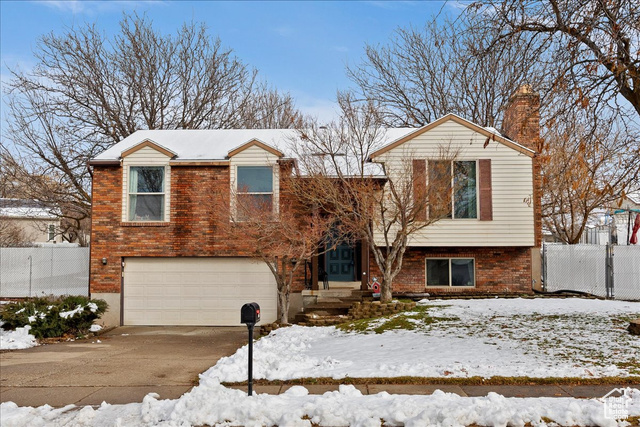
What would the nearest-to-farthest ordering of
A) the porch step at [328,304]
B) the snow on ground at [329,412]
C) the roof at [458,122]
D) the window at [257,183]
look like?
the snow on ground at [329,412] → the porch step at [328,304] → the roof at [458,122] → the window at [257,183]

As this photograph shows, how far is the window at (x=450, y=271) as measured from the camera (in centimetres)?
1748

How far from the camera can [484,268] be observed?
17.4 metres

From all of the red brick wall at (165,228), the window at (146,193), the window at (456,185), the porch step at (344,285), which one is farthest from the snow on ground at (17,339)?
the window at (456,185)

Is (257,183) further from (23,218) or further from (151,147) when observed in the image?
(23,218)

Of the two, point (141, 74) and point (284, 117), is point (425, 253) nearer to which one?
point (141, 74)

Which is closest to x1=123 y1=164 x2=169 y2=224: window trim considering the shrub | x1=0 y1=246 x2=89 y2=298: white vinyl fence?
the shrub

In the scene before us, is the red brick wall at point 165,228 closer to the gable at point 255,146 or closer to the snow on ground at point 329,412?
the gable at point 255,146

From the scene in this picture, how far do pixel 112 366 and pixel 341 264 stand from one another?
9.16 meters

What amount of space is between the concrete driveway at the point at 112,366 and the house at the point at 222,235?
1.92 metres

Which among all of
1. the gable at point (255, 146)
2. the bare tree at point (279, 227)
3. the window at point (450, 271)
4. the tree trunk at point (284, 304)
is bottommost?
the tree trunk at point (284, 304)

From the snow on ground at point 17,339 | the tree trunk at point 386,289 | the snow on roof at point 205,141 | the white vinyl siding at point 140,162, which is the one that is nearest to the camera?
the snow on ground at point 17,339

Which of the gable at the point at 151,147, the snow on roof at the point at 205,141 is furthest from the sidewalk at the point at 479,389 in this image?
the gable at the point at 151,147

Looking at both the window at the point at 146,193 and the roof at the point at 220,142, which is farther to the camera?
the window at the point at 146,193

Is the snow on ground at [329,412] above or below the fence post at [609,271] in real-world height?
below
